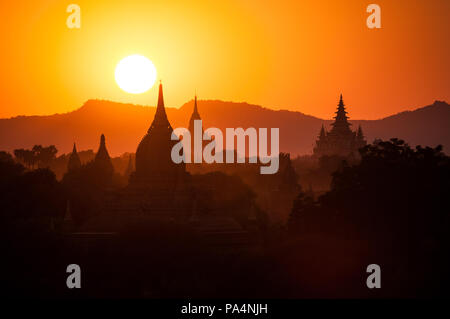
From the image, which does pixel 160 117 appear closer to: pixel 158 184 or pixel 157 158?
pixel 157 158

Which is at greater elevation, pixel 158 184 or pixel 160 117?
pixel 160 117

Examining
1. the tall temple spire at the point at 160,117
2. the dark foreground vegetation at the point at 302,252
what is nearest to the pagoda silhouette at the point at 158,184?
the tall temple spire at the point at 160,117

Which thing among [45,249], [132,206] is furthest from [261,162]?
[45,249]

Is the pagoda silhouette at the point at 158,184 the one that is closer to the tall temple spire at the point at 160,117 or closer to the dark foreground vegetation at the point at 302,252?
the tall temple spire at the point at 160,117

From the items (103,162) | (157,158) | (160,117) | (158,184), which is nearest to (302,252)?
(158,184)

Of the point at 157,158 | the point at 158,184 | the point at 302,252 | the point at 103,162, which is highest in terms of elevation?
the point at 103,162

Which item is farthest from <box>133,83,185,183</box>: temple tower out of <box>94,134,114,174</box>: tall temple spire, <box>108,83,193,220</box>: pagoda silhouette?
<box>94,134,114,174</box>: tall temple spire

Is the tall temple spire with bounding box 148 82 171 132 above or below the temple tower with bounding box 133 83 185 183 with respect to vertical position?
above

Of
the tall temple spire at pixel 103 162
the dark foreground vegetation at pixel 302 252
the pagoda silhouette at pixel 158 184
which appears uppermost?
the tall temple spire at pixel 103 162

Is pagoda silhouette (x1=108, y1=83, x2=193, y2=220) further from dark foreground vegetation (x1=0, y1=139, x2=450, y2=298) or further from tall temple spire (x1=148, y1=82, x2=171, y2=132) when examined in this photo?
dark foreground vegetation (x1=0, y1=139, x2=450, y2=298)

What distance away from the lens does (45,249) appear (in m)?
72.9

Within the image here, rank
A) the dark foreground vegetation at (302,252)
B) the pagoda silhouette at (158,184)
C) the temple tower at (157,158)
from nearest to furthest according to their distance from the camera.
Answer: the dark foreground vegetation at (302,252) < the pagoda silhouette at (158,184) < the temple tower at (157,158)
